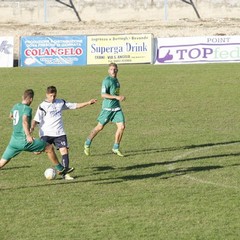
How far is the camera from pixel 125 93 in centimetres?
3084

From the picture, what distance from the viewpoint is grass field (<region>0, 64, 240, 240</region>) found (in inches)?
451

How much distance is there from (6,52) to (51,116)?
90.1 ft

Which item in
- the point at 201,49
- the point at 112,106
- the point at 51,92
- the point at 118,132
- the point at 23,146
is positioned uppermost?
the point at 51,92

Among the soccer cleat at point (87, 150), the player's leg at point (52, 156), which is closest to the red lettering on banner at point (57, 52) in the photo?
the soccer cleat at point (87, 150)

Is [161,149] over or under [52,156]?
under

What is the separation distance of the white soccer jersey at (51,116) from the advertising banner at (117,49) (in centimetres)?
2667

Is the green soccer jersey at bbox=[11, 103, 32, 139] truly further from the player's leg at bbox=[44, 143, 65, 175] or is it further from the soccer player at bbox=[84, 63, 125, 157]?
the soccer player at bbox=[84, 63, 125, 157]

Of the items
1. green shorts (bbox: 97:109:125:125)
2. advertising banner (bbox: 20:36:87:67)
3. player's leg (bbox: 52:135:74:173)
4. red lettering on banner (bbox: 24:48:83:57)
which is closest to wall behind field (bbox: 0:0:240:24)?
advertising banner (bbox: 20:36:87:67)

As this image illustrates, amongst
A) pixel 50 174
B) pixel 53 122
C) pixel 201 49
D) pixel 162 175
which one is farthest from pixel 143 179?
pixel 201 49

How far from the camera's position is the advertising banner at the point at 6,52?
41.5m

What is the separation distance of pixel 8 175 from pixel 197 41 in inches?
1014

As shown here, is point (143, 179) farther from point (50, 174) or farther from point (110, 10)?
point (110, 10)

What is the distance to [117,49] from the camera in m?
41.9

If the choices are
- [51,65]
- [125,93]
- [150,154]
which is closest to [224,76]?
[125,93]
